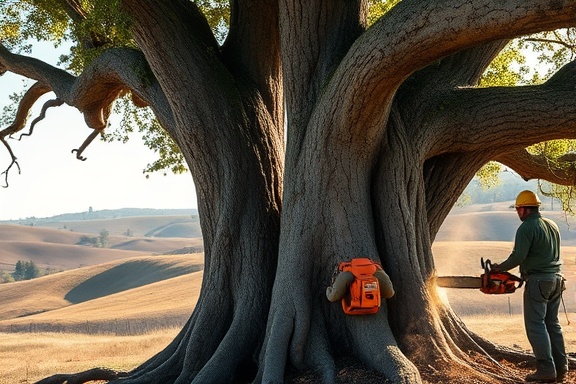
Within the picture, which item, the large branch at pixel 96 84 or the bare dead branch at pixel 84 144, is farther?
the bare dead branch at pixel 84 144

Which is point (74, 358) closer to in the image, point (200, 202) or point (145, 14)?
point (200, 202)

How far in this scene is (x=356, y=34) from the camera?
352 inches

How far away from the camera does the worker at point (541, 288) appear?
24.8ft

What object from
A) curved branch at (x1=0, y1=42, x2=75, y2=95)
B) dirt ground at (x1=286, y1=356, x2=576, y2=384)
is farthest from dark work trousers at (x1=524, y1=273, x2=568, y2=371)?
curved branch at (x1=0, y1=42, x2=75, y2=95)

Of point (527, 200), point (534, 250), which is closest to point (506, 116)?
point (527, 200)

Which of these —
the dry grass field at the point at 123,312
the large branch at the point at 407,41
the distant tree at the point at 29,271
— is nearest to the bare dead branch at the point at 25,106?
the dry grass field at the point at 123,312

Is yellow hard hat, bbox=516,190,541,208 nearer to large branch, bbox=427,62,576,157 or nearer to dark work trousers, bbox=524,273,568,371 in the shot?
dark work trousers, bbox=524,273,568,371

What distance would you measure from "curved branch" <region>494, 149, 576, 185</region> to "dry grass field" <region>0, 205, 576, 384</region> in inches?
116

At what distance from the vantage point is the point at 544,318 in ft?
25.5

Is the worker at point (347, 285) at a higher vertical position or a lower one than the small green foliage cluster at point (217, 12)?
lower

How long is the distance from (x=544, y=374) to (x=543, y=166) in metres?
4.92

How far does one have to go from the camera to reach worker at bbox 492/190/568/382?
24.8ft

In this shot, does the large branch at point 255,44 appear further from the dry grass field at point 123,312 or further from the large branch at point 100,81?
the dry grass field at point 123,312

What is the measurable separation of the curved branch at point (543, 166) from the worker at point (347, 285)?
4844 mm
